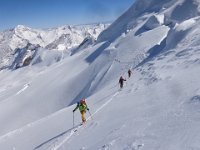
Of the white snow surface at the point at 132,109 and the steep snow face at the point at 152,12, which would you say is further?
the steep snow face at the point at 152,12

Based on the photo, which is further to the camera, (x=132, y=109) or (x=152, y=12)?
(x=152, y=12)

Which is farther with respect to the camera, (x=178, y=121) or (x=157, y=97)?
(x=157, y=97)

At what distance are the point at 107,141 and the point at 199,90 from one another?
738 centimetres

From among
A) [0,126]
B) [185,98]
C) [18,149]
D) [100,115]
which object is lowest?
[0,126]

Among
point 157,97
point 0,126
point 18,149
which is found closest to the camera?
point 157,97

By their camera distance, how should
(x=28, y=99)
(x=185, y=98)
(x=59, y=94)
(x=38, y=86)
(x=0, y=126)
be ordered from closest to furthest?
(x=185, y=98)
(x=0, y=126)
(x=59, y=94)
(x=28, y=99)
(x=38, y=86)

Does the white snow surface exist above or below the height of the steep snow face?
below

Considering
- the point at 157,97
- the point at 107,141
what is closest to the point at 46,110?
the point at 157,97

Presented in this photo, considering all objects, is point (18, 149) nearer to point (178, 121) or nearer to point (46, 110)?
point (178, 121)

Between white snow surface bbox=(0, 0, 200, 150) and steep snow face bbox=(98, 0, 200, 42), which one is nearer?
white snow surface bbox=(0, 0, 200, 150)

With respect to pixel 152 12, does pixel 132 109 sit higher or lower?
lower

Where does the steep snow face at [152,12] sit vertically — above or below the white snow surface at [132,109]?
above

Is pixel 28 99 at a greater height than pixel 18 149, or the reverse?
pixel 18 149

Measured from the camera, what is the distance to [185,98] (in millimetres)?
20953
